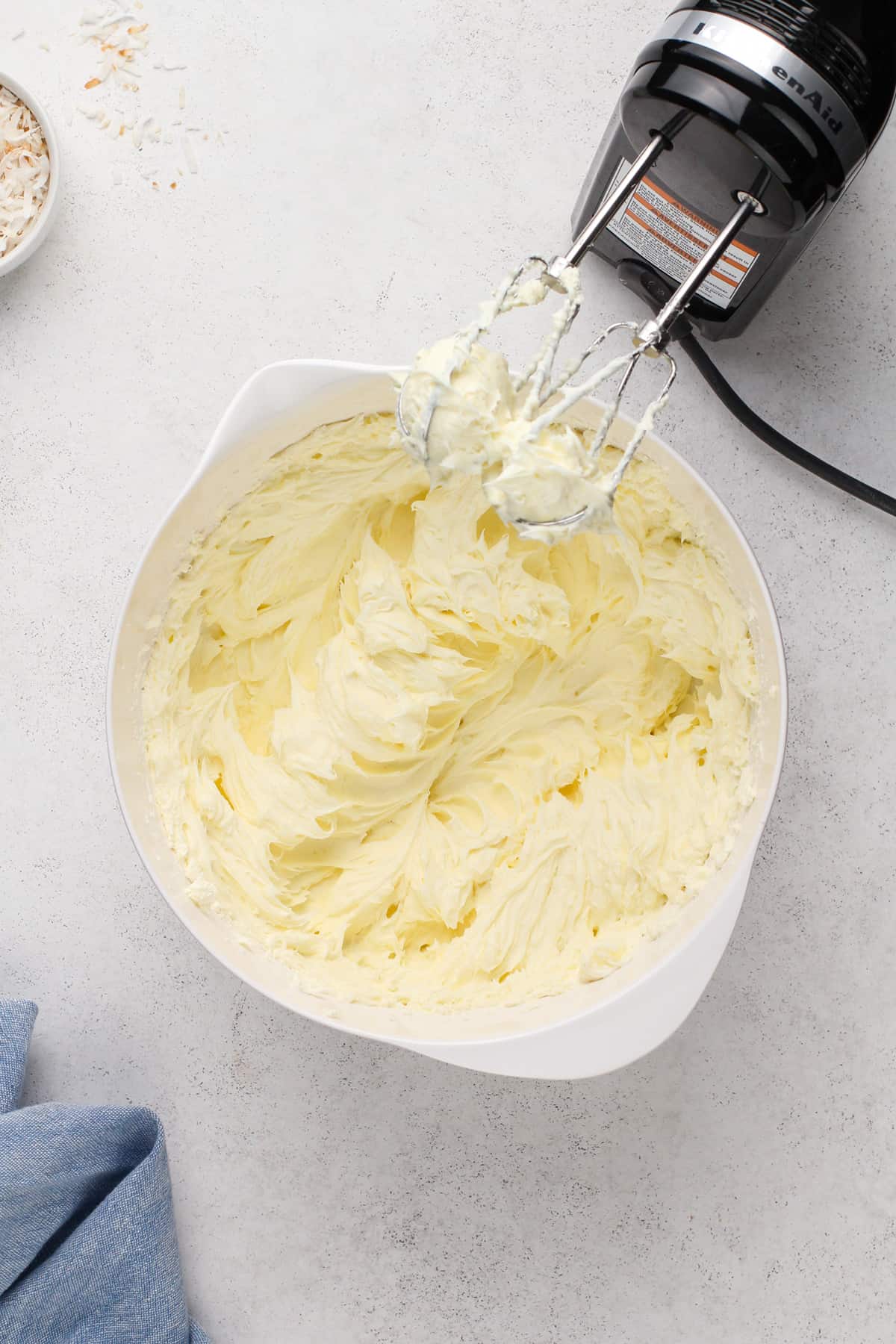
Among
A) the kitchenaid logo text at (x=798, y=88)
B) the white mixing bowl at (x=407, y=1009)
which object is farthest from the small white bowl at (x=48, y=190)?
the kitchenaid logo text at (x=798, y=88)

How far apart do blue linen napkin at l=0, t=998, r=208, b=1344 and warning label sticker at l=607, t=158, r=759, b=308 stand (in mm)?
1109

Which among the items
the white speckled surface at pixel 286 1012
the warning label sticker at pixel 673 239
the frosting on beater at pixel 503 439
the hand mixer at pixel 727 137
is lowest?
the white speckled surface at pixel 286 1012

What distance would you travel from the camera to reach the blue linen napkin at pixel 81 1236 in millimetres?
1141

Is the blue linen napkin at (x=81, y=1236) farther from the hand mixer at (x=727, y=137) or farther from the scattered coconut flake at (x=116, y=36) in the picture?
the scattered coconut flake at (x=116, y=36)

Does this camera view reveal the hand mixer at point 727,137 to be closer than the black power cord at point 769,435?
Yes

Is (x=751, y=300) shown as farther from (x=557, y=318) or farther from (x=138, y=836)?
(x=138, y=836)

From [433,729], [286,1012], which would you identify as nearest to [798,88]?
[433,729]

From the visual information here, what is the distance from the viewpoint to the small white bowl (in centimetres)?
112

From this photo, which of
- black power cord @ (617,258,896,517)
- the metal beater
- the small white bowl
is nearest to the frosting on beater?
the metal beater

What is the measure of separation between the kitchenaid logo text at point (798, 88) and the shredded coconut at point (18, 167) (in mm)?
742

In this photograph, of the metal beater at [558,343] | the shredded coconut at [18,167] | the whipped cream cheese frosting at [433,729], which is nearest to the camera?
the metal beater at [558,343]

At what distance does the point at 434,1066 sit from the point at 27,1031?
0.48m

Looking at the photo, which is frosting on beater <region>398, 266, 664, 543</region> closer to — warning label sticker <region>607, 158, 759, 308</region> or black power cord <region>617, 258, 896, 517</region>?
warning label sticker <region>607, 158, 759, 308</region>

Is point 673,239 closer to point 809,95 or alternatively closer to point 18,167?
point 809,95
